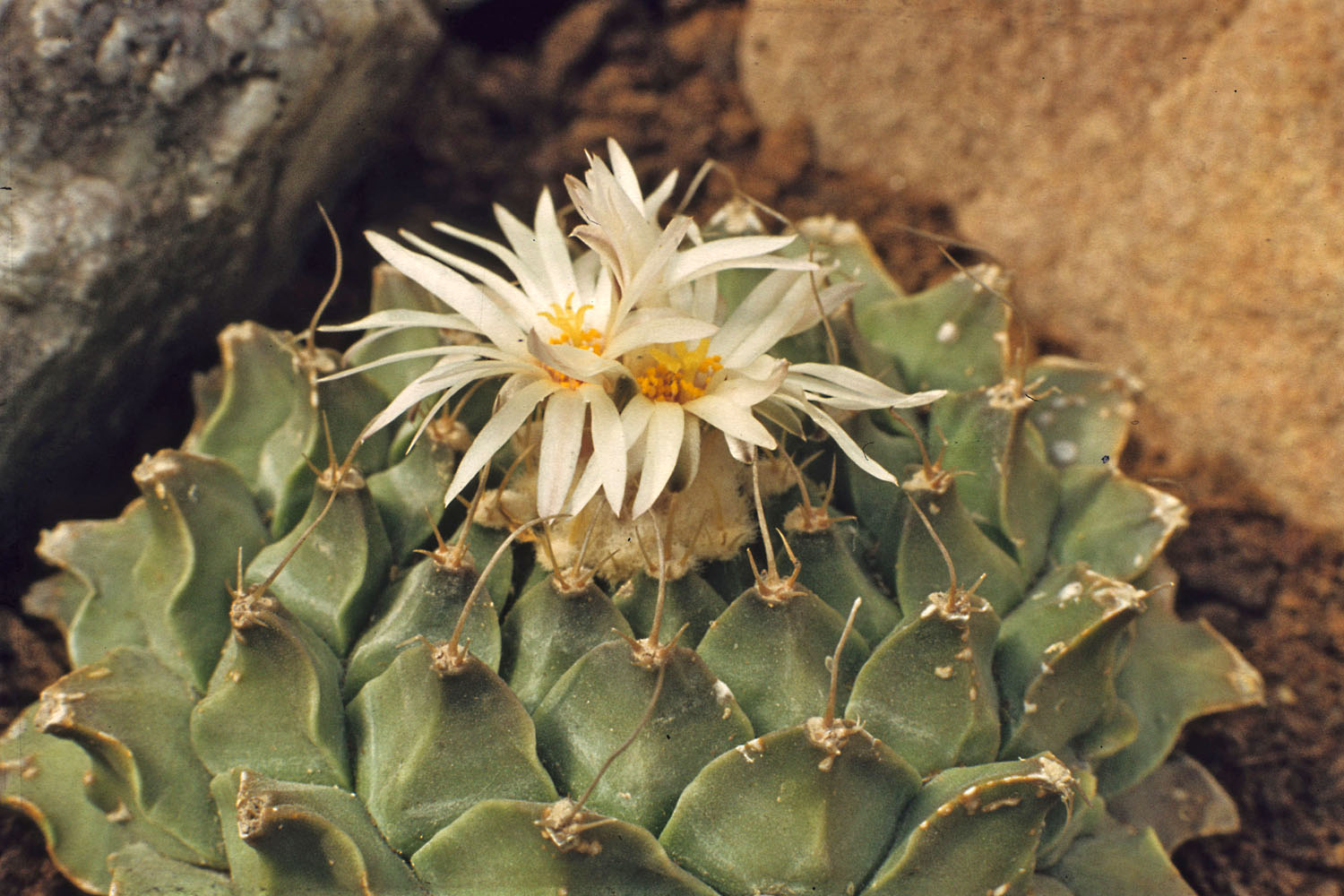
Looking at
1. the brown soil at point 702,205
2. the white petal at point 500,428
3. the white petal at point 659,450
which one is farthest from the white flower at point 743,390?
the brown soil at point 702,205

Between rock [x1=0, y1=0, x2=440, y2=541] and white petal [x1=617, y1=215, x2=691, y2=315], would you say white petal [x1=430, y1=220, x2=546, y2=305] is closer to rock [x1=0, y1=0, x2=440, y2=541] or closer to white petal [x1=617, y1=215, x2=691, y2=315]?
white petal [x1=617, y1=215, x2=691, y2=315]

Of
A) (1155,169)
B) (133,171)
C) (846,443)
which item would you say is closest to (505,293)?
(846,443)

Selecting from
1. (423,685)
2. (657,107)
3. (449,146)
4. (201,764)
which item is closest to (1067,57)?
(657,107)

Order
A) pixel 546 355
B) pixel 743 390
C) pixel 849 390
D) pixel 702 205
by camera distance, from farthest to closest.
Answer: pixel 702 205
pixel 849 390
pixel 743 390
pixel 546 355

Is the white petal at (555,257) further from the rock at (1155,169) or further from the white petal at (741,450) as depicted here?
the rock at (1155,169)

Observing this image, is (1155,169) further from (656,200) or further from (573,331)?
(573,331)
